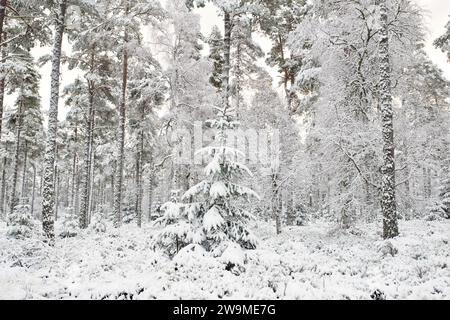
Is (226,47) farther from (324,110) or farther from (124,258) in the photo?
(124,258)

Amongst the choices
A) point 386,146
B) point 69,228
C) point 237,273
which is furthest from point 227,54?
point 69,228

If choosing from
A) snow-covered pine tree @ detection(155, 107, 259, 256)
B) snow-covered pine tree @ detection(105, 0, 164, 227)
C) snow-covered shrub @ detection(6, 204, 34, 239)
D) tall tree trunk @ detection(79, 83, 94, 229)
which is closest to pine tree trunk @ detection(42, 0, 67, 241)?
snow-covered shrub @ detection(6, 204, 34, 239)

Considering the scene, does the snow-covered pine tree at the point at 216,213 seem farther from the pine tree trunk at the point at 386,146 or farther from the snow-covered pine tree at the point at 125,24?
the snow-covered pine tree at the point at 125,24

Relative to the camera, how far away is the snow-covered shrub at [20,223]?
12.4 metres

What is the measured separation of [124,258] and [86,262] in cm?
115

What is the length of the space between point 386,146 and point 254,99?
9.30 m

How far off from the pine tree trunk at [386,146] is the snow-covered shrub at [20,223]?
12.6 m

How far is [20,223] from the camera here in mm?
12797

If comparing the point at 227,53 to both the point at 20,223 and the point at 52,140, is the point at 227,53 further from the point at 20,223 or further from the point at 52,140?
the point at 20,223

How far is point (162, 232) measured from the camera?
357 inches

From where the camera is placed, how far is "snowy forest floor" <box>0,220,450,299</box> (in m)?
7.04

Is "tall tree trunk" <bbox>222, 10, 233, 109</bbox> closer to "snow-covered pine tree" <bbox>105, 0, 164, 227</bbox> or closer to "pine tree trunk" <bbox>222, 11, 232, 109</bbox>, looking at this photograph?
"pine tree trunk" <bbox>222, 11, 232, 109</bbox>

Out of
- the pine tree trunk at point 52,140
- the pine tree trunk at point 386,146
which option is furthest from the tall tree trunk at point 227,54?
the pine tree trunk at point 52,140
